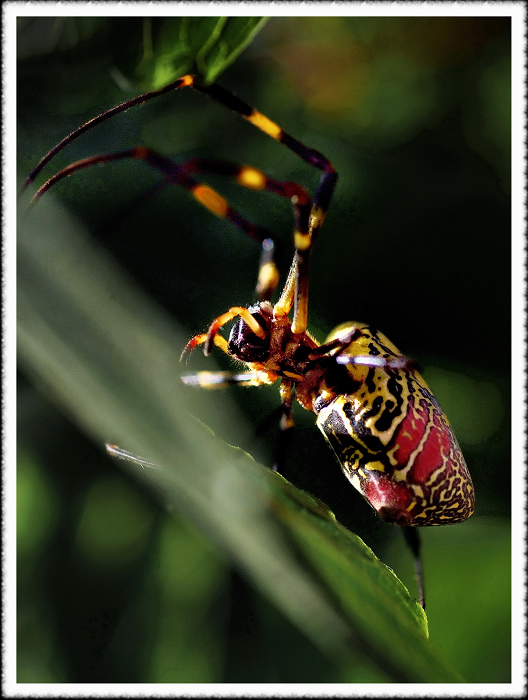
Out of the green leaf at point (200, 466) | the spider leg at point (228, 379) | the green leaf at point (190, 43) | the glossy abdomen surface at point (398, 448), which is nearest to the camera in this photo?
the green leaf at point (200, 466)

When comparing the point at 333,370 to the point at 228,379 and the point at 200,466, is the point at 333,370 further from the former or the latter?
the point at 200,466

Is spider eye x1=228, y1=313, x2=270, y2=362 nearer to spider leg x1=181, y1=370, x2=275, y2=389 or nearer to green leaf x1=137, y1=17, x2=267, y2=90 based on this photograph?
spider leg x1=181, y1=370, x2=275, y2=389

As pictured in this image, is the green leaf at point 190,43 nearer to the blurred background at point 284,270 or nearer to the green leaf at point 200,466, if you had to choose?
the green leaf at point 200,466

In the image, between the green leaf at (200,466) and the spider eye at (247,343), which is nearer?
the green leaf at (200,466)

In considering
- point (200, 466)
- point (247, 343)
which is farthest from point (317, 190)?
point (200, 466)

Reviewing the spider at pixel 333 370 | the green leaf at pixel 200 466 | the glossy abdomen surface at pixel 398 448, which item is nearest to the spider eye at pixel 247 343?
the spider at pixel 333 370

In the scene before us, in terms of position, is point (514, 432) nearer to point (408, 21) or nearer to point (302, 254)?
point (302, 254)

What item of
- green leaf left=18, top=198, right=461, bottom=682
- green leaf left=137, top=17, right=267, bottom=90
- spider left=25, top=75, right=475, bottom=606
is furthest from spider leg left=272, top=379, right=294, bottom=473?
green leaf left=137, top=17, right=267, bottom=90
